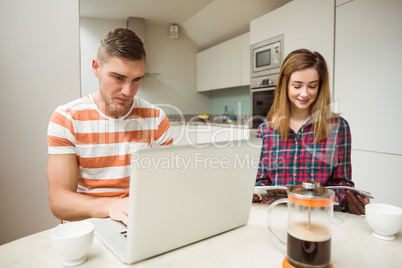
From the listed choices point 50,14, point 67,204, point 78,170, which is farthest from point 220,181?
point 50,14

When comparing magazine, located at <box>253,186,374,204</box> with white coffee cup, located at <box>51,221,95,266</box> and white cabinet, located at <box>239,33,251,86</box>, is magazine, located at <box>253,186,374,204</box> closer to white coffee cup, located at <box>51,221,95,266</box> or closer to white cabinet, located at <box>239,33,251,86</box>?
white coffee cup, located at <box>51,221,95,266</box>

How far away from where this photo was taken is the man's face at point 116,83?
3.72 feet

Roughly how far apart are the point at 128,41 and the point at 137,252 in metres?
0.87

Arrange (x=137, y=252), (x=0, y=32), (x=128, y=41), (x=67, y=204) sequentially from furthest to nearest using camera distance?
(x=0, y=32), (x=128, y=41), (x=67, y=204), (x=137, y=252)

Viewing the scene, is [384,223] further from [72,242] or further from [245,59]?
[245,59]

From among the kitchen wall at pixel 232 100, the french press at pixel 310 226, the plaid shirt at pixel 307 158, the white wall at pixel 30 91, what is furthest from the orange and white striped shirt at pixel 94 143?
the kitchen wall at pixel 232 100

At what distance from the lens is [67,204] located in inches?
38.7

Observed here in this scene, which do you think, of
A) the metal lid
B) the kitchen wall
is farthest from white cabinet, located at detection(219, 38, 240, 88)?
the metal lid

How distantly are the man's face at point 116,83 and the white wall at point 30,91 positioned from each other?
0.47 meters

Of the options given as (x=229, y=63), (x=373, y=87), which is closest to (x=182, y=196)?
(x=373, y=87)

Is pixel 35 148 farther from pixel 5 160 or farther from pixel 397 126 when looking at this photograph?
pixel 397 126

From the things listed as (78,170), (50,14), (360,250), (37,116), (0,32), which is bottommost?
(360,250)

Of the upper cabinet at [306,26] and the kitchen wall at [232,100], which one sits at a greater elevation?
the upper cabinet at [306,26]

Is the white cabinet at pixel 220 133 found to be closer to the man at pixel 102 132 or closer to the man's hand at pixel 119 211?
the man at pixel 102 132
